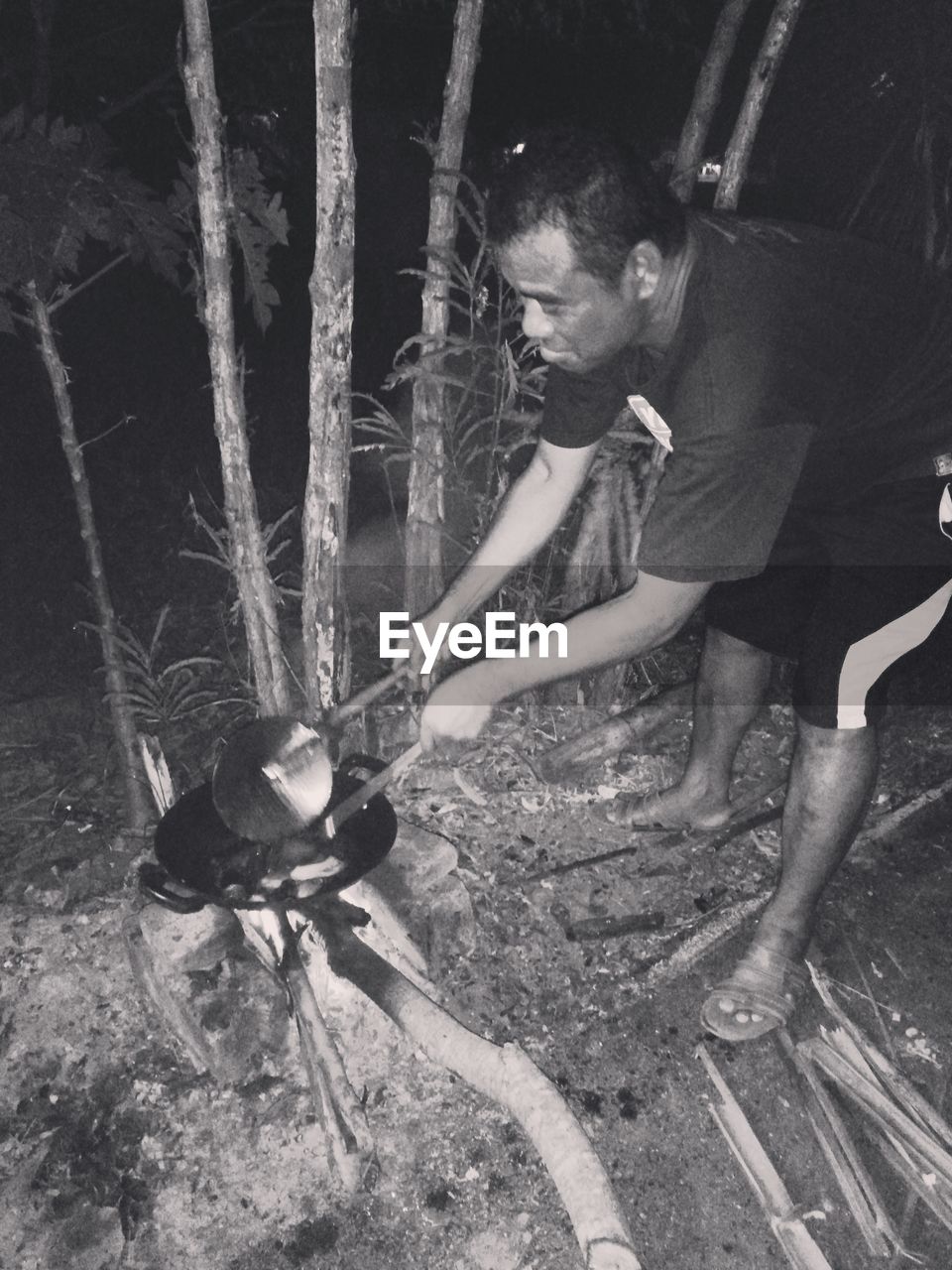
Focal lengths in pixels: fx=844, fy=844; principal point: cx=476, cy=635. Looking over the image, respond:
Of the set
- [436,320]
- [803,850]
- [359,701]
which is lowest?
[803,850]

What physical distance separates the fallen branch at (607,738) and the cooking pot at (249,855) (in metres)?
1.10

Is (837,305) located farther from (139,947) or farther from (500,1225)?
(139,947)

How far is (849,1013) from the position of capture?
238 cm

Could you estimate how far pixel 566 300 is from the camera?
1711 mm

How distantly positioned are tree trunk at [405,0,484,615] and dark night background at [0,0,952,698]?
512mm

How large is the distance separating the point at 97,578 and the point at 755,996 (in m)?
2.35

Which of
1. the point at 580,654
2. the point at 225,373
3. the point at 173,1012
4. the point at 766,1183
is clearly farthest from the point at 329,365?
the point at 766,1183

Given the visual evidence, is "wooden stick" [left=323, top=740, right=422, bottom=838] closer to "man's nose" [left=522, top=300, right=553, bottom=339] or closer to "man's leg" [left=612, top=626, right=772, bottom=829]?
"man's nose" [left=522, top=300, right=553, bottom=339]

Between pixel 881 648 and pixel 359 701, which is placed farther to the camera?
pixel 359 701

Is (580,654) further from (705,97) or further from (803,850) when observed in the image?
(705,97)

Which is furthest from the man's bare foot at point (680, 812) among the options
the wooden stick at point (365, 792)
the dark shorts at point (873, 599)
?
the wooden stick at point (365, 792)

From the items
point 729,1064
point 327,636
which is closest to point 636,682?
point 327,636

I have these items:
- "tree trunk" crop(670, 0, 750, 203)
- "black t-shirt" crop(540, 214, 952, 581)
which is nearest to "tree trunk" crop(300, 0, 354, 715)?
"black t-shirt" crop(540, 214, 952, 581)

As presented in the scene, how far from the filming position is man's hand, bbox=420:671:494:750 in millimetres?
1980
